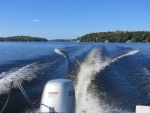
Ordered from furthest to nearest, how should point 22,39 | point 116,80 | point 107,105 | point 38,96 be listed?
point 22,39, point 116,80, point 38,96, point 107,105

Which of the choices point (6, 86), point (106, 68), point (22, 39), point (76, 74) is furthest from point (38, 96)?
point (22, 39)

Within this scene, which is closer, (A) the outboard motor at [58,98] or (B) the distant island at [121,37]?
(A) the outboard motor at [58,98]

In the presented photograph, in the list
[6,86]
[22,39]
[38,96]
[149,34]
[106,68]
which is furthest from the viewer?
[22,39]

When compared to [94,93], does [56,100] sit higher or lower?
A: higher

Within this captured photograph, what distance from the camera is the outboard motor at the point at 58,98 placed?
5.44 m

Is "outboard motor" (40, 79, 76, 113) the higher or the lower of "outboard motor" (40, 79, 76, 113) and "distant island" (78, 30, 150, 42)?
the higher

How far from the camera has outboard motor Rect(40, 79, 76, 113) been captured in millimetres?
5438

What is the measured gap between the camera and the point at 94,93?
972 centimetres

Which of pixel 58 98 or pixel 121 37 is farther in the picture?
pixel 121 37

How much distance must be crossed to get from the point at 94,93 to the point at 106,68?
5156mm

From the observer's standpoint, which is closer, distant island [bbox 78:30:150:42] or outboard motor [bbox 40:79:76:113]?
outboard motor [bbox 40:79:76:113]

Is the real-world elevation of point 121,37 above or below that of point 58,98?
below

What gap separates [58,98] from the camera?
18.1 feet

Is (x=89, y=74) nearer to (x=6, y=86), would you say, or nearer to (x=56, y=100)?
(x=6, y=86)
